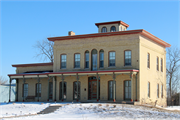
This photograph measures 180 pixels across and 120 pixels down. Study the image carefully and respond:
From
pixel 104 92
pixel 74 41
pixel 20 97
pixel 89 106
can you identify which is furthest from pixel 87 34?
pixel 20 97

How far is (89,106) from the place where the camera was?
90.9ft

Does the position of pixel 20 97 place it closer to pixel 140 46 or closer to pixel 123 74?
pixel 123 74

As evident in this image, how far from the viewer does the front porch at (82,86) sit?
32344 millimetres

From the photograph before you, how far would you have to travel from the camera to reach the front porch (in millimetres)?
32344

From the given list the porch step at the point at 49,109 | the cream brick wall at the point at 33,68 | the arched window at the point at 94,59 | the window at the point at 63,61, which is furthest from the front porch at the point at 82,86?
the porch step at the point at 49,109

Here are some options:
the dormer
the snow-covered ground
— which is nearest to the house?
the dormer

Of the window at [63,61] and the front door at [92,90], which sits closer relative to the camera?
the front door at [92,90]

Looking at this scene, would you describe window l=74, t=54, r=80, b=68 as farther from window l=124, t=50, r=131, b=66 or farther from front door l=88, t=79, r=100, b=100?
window l=124, t=50, r=131, b=66

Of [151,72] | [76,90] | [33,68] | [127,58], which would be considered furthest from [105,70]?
[33,68]

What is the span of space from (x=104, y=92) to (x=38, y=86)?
8452 millimetres

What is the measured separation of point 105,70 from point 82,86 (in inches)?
146

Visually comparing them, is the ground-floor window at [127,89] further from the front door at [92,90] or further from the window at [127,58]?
the front door at [92,90]

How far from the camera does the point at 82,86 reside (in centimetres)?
3506

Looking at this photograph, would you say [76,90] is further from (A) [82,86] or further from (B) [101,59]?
(B) [101,59]
